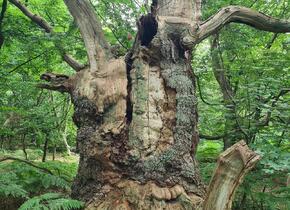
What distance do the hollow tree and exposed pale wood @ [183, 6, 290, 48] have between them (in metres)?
0.01

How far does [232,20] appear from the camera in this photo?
12.2ft

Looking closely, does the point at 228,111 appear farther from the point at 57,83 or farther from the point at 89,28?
the point at 57,83

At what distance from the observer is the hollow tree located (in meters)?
2.77

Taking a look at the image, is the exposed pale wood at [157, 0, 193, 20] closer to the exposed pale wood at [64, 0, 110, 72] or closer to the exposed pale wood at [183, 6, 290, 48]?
the exposed pale wood at [183, 6, 290, 48]

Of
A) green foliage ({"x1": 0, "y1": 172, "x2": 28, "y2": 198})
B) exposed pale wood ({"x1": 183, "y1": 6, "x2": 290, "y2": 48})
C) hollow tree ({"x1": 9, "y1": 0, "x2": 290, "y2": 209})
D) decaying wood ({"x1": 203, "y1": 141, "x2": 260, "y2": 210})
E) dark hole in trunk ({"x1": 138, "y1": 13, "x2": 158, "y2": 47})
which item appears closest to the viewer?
decaying wood ({"x1": 203, "y1": 141, "x2": 260, "y2": 210})

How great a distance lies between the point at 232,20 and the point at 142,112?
5.50 ft

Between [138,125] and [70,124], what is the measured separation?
8.92 metres

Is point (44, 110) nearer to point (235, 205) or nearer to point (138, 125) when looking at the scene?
point (138, 125)

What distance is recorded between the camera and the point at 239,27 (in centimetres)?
511

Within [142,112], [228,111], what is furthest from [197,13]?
[228,111]

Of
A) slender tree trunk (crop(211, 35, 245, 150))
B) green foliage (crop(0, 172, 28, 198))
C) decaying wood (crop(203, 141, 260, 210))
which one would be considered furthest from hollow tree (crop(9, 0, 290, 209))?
slender tree trunk (crop(211, 35, 245, 150))

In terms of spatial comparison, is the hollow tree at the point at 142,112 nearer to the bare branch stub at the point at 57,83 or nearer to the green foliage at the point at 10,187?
the bare branch stub at the point at 57,83

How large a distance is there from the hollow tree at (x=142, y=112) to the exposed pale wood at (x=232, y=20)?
0.01 meters

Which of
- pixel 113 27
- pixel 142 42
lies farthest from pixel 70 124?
pixel 142 42
